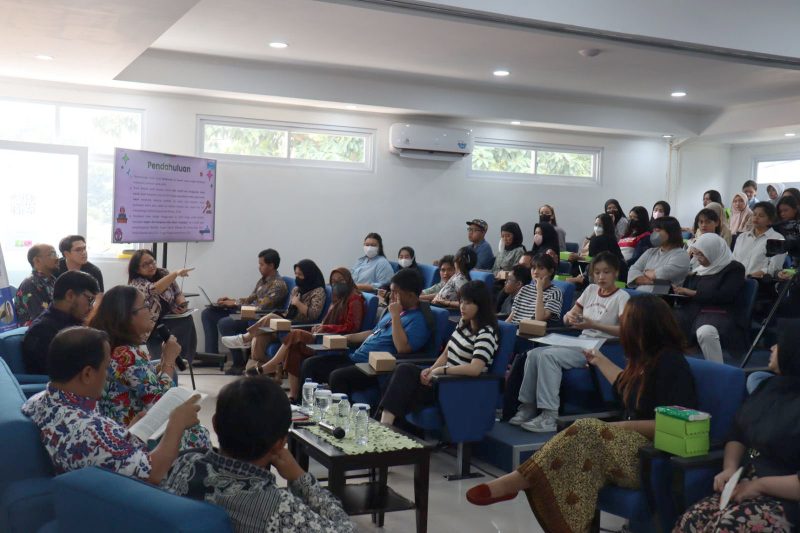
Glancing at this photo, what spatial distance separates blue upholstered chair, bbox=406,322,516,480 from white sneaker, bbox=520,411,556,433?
0.35m

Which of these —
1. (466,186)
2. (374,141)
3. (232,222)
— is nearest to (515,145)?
(466,186)

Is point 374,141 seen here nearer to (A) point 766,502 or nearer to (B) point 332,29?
(B) point 332,29

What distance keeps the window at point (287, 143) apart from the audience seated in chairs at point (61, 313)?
4.30 meters

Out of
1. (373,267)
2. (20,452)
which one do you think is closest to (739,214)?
(373,267)

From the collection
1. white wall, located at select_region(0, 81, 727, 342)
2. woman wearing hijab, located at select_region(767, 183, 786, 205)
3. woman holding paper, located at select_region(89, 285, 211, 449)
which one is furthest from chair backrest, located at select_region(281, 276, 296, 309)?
woman wearing hijab, located at select_region(767, 183, 786, 205)

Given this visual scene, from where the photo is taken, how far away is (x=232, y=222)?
26.4ft

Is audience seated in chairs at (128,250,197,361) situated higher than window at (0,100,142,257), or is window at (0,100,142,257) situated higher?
window at (0,100,142,257)

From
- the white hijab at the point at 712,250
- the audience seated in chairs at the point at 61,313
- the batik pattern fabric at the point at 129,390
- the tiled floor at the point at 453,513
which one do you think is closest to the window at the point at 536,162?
the white hijab at the point at 712,250

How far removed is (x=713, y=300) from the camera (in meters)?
5.39

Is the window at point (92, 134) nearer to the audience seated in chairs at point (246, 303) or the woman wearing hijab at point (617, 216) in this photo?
the audience seated in chairs at point (246, 303)

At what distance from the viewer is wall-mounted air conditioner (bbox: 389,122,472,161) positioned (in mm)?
8469

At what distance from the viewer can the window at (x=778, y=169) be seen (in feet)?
34.2

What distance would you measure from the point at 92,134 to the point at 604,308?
5.26m

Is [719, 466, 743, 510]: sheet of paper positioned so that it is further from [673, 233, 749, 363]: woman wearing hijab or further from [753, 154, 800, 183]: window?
[753, 154, 800, 183]: window
